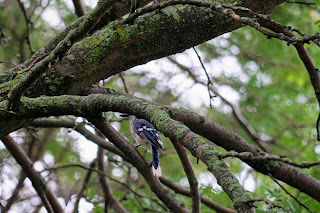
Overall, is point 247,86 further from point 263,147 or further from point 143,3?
point 143,3

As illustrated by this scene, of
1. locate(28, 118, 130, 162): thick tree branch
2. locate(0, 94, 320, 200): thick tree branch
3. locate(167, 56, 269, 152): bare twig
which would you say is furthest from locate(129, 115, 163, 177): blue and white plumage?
locate(0, 94, 320, 200): thick tree branch

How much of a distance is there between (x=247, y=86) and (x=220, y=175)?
4.86 meters

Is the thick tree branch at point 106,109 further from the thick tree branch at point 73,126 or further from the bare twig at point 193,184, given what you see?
the thick tree branch at point 73,126

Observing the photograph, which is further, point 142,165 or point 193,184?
point 193,184

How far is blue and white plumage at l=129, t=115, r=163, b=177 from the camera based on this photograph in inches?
195

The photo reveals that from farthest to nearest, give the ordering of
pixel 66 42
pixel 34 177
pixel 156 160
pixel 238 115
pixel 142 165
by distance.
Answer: pixel 238 115 < pixel 156 160 < pixel 34 177 < pixel 142 165 < pixel 66 42

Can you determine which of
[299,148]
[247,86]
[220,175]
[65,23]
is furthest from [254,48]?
[220,175]

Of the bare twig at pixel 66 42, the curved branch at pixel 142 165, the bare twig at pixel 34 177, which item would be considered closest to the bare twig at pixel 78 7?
the bare twig at pixel 34 177

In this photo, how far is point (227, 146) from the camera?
353cm

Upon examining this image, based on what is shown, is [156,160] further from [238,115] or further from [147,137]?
[238,115]

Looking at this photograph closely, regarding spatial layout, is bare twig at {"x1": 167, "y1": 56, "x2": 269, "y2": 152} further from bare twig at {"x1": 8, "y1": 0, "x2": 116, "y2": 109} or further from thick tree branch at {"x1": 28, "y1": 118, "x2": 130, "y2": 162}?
bare twig at {"x1": 8, "y1": 0, "x2": 116, "y2": 109}

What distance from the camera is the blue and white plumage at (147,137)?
4961mm

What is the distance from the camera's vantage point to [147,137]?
5.20 m

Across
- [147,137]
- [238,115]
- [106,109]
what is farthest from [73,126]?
[238,115]
